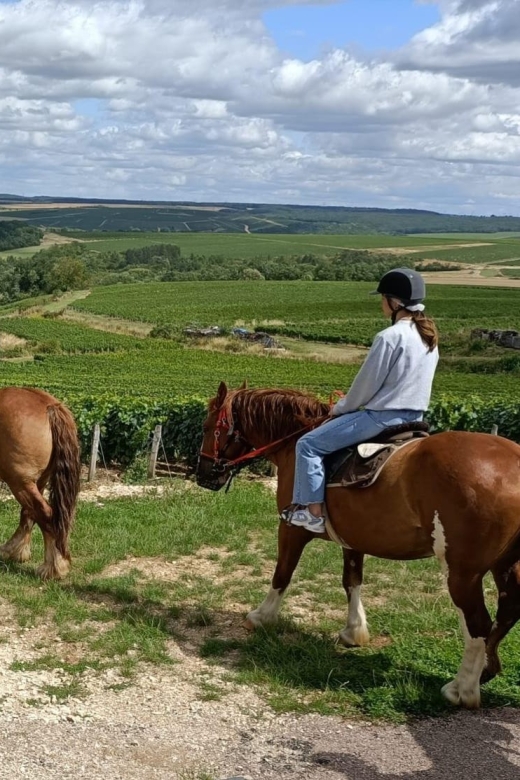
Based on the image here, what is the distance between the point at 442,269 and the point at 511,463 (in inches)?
5269

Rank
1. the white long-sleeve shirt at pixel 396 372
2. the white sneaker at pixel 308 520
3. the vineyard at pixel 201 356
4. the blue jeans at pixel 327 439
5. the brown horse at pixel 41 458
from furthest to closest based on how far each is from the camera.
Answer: the vineyard at pixel 201 356
the brown horse at pixel 41 458
the white sneaker at pixel 308 520
the blue jeans at pixel 327 439
the white long-sleeve shirt at pixel 396 372

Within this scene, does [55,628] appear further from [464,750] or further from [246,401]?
[464,750]

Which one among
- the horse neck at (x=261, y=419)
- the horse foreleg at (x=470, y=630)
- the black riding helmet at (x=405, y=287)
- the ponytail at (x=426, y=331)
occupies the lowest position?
the horse foreleg at (x=470, y=630)

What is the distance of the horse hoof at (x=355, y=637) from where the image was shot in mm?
6539

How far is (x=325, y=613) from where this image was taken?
728cm

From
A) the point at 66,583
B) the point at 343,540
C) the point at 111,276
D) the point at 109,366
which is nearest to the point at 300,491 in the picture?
the point at 343,540

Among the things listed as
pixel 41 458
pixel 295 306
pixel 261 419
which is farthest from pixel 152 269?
pixel 261 419

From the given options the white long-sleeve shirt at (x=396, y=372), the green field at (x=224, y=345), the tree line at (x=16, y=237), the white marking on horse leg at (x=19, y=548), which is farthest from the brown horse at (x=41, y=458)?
the tree line at (x=16, y=237)

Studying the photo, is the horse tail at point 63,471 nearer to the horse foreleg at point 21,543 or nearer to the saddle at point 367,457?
the horse foreleg at point 21,543

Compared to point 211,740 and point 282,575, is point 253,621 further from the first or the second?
point 211,740

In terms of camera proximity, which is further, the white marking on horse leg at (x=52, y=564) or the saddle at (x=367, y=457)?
the white marking on horse leg at (x=52, y=564)

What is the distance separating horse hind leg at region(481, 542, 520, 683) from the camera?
582cm

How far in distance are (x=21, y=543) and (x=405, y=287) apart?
511 cm

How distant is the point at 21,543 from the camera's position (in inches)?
332
